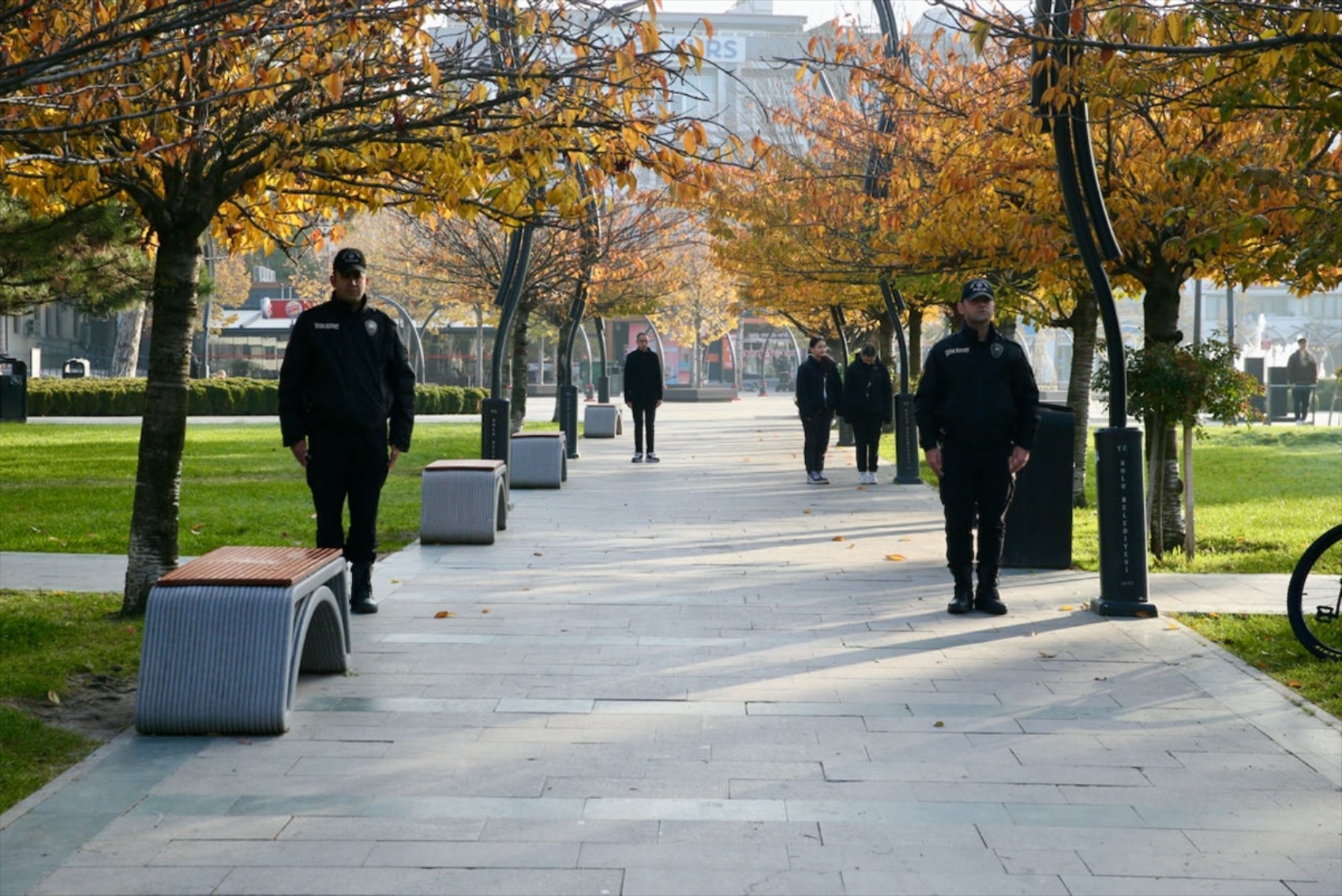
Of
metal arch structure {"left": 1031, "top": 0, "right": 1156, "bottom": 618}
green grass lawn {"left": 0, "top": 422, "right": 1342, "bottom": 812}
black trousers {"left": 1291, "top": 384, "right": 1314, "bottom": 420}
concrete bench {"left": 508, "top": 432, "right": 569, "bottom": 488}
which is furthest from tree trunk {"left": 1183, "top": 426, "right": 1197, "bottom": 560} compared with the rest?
black trousers {"left": 1291, "top": 384, "right": 1314, "bottom": 420}

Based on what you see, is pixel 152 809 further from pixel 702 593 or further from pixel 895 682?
pixel 702 593

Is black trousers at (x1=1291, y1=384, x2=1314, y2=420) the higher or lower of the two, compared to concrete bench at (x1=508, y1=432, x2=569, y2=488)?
higher

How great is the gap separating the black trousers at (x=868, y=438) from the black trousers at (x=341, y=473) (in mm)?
12161

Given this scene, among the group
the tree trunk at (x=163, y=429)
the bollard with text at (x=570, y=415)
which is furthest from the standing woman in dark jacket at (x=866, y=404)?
the tree trunk at (x=163, y=429)

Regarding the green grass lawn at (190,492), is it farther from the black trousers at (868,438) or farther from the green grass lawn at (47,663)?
the black trousers at (868,438)

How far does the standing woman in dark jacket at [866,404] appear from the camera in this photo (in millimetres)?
20078

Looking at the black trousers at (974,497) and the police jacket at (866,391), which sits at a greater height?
the police jacket at (866,391)

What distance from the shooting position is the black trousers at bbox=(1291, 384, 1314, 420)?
122ft

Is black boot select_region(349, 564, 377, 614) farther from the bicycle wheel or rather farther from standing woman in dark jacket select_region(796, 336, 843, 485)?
standing woman in dark jacket select_region(796, 336, 843, 485)

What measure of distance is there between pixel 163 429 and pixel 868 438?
12597mm

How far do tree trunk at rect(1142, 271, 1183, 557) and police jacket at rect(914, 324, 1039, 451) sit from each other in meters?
3.66

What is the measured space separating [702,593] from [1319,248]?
432cm

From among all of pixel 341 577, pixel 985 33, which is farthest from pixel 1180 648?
pixel 341 577

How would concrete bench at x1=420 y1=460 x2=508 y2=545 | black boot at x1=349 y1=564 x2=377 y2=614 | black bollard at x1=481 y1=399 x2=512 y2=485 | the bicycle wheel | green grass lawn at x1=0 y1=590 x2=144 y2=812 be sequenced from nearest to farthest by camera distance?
1. green grass lawn at x1=0 y1=590 x2=144 y2=812
2. the bicycle wheel
3. black boot at x1=349 y1=564 x2=377 y2=614
4. concrete bench at x1=420 y1=460 x2=508 y2=545
5. black bollard at x1=481 y1=399 x2=512 y2=485
